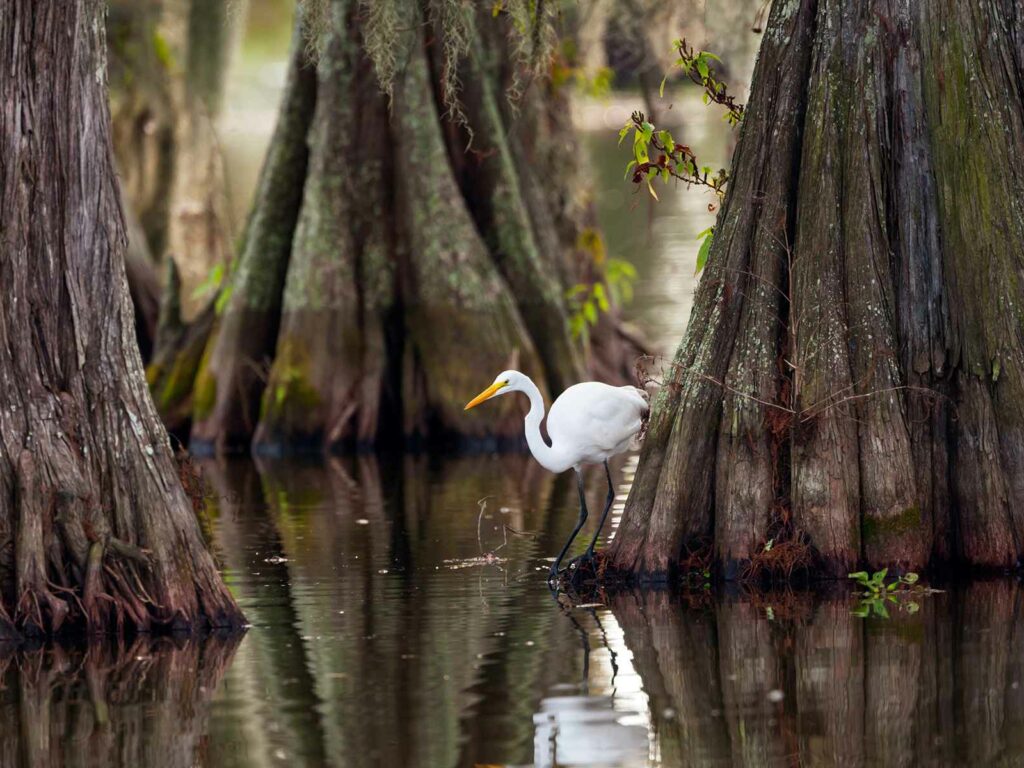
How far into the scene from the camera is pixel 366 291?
60.7ft

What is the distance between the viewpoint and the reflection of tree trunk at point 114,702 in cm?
688

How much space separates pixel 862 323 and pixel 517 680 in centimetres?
329

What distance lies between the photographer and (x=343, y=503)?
Answer: 47.6 ft

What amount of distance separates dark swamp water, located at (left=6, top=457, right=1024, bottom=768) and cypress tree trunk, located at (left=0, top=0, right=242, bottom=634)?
1.14 ft

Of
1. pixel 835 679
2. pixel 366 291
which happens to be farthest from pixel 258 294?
pixel 835 679

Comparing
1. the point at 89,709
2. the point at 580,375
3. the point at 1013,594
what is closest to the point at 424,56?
the point at 580,375

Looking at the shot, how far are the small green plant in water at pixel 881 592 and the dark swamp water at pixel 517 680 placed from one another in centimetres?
9

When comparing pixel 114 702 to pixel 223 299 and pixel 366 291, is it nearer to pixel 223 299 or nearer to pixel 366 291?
pixel 366 291

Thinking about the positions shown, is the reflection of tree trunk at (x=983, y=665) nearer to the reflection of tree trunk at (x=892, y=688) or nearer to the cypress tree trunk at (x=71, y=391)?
the reflection of tree trunk at (x=892, y=688)

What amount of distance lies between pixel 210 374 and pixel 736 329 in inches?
371

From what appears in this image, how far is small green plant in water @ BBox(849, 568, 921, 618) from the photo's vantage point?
9.23 metres

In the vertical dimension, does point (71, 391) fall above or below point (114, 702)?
above

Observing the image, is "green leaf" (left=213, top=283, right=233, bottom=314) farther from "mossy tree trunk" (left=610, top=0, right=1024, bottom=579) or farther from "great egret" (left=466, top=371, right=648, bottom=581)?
"mossy tree trunk" (left=610, top=0, right=1024, bottom=579)

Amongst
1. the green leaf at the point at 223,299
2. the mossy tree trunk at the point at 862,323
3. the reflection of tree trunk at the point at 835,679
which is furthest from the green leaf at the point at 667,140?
the green leaf at the point at 223,299
